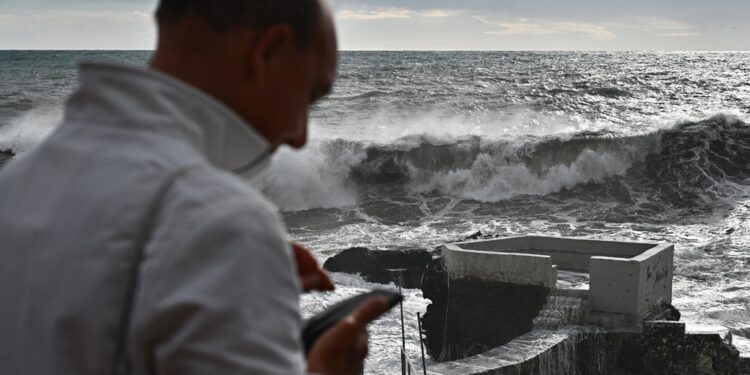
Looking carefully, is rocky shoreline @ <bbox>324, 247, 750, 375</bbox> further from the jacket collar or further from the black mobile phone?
the jacket collar

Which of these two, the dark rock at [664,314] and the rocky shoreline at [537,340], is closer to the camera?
the rocky shoreline at [537,340]

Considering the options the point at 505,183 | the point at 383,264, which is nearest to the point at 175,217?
the point at 383,264

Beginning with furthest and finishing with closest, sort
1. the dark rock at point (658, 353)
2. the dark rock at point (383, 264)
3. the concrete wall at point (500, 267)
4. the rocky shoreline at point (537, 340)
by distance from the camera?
the dark rock at point (383, 264), the concrete wall at point (500, 267), the dark rock at point (658, 353), the rocky shoreline at point (537, 340)

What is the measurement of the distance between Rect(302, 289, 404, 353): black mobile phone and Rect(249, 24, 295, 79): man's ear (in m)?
0.27

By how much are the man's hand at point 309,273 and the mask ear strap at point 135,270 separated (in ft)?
1.14

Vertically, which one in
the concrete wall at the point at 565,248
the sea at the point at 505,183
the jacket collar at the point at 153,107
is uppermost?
the jacket collar at the point at 153,107

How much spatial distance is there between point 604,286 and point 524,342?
1.41 m

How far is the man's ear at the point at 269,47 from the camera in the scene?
0.95 meters

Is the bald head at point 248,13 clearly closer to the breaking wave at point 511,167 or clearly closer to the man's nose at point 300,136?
the man's nose at point 300,136

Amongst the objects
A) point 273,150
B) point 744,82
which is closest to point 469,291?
point 273,150

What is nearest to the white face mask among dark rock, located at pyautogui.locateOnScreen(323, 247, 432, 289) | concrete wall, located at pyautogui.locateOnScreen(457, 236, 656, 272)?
concrete wall, located at pyautogui.locateOnScreen(457, 236, 656, 272)

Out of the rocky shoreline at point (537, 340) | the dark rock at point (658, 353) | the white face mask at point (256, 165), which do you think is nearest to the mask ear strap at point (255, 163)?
the white face mask at point (256, 165)

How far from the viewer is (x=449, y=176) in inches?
1276

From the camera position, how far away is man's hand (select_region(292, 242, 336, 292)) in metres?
1.16
